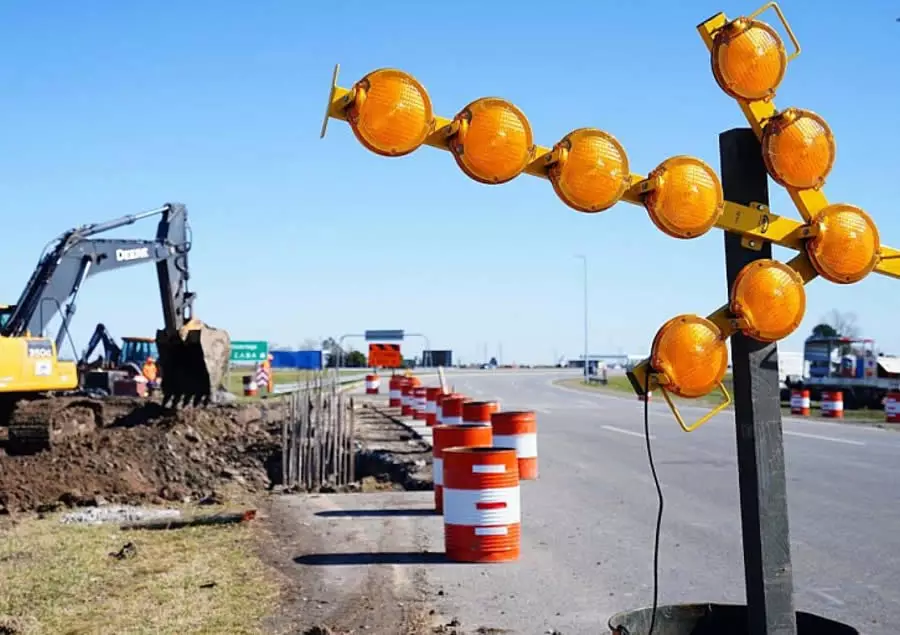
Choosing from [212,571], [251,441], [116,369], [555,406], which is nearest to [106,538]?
[212,571]

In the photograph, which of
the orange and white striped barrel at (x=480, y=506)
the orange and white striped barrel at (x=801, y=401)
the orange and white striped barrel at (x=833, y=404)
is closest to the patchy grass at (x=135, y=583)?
the orange and white striped barrel at (x=480, y=506)

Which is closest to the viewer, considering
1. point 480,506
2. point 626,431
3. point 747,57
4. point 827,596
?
point 747,57

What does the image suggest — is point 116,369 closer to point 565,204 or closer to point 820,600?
point 820,600

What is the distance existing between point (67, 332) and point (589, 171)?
19.4m

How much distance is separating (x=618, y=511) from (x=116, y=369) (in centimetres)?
3276

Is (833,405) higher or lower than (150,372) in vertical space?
lower

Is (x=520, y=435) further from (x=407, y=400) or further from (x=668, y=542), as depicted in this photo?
(x=407, y=400)

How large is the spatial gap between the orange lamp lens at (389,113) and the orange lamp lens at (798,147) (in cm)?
133

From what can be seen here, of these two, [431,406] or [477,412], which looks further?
[431,406]

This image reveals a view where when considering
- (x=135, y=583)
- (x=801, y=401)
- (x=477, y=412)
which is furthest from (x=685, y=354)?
(x=801, y=401)

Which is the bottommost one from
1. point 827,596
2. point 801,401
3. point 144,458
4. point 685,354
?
point 827,596

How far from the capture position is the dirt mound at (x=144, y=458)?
1521 cm

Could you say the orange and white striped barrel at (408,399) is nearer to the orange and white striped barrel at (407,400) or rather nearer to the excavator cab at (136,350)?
the orange and white striped barrel at (407,400)

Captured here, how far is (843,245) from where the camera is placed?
411 cm
